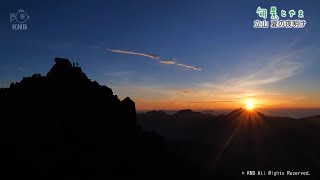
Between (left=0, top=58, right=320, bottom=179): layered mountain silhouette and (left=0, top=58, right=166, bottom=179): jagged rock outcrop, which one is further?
(left=0, top=58, right=166, bottom=179): jagged rock outcrop

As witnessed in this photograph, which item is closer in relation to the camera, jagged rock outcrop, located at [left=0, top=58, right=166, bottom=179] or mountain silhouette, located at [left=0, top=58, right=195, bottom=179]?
mountain silhouette, located at [left=0, top=58, right=195, bottom=179]

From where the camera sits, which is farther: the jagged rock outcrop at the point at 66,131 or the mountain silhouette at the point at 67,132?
the jagged rock outcrop at the point at 66,131

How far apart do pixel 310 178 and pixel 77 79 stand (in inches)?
6547

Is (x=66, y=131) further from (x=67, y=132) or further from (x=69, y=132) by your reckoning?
(x=69, y=132)

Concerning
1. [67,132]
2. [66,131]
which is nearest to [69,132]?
[67,132]

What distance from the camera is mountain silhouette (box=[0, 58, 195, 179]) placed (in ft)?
180

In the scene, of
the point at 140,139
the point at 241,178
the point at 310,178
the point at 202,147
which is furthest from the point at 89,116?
the point at 310,178

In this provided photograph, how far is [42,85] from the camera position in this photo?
65438 millimetres

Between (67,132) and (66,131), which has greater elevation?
(66,131)

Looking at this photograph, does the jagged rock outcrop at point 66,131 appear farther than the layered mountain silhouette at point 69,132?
Yes

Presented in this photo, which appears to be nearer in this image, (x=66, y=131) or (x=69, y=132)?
(x=66, y=131)

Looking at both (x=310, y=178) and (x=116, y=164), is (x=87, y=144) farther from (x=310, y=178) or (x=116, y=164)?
(x=310, y=178)

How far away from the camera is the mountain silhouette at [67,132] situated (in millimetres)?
54997

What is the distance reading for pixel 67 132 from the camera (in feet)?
200
